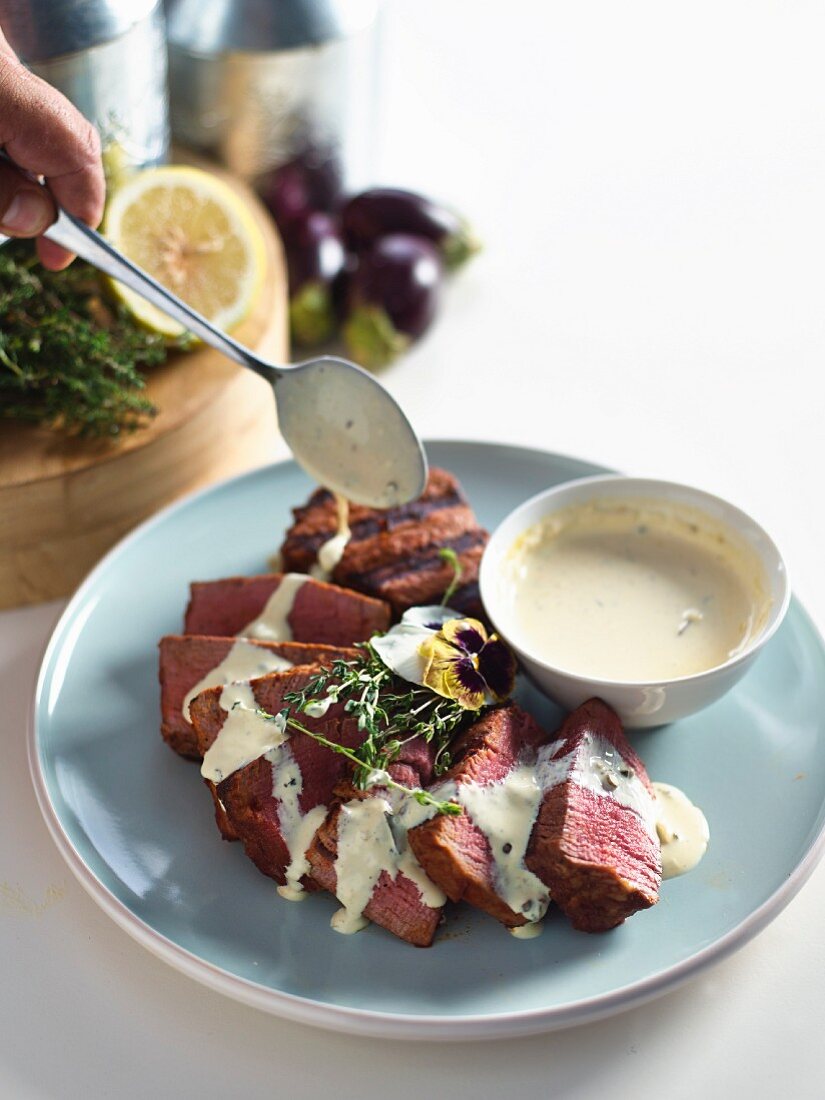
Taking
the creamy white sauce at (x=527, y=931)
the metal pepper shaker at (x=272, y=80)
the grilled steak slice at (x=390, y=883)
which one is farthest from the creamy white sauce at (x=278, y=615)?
the metal pepper shaker at (x=272, y=80)

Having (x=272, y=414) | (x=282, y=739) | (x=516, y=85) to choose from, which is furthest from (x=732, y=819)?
(x=516, y=85)

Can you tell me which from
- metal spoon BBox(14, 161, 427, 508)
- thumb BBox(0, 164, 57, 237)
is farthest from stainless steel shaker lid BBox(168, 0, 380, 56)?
thumb BBox(0, 164, 57, 237)

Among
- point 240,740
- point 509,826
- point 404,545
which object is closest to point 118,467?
point 404,545

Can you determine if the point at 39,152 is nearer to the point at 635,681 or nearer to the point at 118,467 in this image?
the point at 118,467

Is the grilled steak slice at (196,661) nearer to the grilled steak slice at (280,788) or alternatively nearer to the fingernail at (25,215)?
the grilled steak slice at (280,788)

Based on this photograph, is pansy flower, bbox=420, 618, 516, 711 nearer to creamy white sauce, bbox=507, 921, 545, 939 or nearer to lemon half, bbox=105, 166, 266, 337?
creamy white sauce, bbox=507, 921, 545, 939
